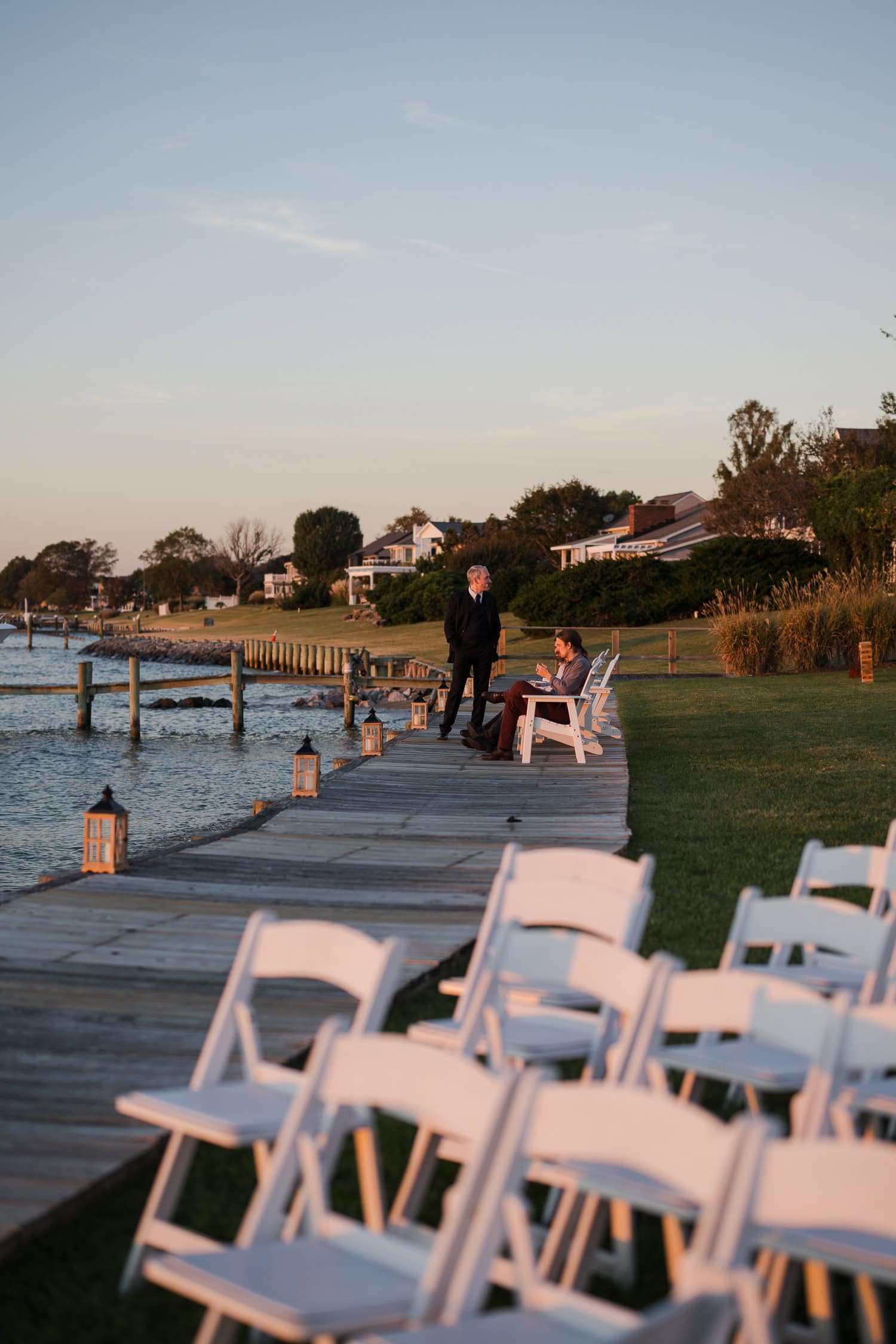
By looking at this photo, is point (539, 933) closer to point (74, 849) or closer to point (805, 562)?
point (74, 849)

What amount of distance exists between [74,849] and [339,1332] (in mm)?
14239

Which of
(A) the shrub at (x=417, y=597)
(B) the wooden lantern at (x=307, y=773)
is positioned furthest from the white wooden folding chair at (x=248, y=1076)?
(A) the shrub at (x=417, y=597)

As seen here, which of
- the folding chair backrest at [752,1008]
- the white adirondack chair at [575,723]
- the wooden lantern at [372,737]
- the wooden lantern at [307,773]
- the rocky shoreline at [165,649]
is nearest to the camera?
the folding chair backrest at [752,1008]

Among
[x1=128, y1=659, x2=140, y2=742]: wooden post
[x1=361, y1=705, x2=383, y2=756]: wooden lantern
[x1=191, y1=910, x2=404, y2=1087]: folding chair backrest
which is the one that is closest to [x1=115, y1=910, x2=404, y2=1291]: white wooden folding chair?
[x1=191, y1=910, x2=404, y2=1087]: folding chair backrest

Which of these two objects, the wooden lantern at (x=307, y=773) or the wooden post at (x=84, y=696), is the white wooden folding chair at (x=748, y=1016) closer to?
the wooden lantern at (x=307, y=773)

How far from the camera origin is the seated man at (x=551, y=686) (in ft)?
45.6

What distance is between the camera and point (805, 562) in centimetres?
5100

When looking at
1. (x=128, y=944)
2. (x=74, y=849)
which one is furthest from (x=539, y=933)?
(x=74, y=849)

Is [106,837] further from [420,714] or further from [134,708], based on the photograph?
[134,708]

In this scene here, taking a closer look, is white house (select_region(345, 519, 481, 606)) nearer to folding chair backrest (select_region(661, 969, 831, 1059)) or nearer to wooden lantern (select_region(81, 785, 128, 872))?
wooden lantern (select_region(81, 785, 128, 872))

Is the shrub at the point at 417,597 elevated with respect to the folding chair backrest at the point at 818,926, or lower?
elevated

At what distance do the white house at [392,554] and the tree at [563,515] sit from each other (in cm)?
830

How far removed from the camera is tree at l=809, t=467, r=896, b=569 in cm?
3909

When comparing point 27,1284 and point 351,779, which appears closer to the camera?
point 27,1284
